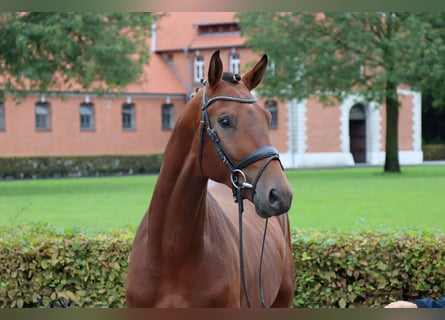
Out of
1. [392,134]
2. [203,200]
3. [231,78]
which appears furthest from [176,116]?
[231,78]

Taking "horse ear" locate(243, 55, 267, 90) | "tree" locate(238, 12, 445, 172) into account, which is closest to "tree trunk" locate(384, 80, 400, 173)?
Result: "tree" locate(238, 12, 445, 172)

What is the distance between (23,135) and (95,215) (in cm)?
2473

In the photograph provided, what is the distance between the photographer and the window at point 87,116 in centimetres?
4156

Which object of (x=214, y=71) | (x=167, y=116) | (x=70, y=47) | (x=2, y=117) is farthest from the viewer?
(x=167, y=116)

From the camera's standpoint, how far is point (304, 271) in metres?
5.74

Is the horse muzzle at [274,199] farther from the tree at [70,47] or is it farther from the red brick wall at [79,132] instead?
the red brick wall at [79,132]

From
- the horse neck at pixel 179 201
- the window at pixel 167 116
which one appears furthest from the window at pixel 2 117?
the horse neck at pixel 179 201

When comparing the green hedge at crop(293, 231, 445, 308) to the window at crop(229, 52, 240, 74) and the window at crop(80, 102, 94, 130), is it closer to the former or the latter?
the window at crop(229, 52, 240, 74)

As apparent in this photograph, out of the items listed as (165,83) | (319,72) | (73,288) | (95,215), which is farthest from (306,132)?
(73,288)

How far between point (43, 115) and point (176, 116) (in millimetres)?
8153

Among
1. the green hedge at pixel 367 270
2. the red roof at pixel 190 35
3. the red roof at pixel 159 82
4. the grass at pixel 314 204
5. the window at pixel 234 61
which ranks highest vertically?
the red roof at pixel 190 35

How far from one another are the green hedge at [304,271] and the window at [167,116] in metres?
39.0

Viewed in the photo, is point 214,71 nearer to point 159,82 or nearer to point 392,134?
point 392,134

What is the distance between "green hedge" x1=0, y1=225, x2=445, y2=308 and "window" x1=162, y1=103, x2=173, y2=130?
128ft
